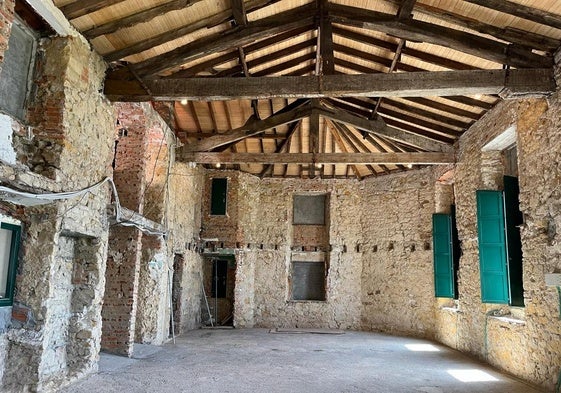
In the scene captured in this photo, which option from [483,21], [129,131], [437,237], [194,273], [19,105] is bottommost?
[194,273]

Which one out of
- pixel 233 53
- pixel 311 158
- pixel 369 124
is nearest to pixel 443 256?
pixel 369 124

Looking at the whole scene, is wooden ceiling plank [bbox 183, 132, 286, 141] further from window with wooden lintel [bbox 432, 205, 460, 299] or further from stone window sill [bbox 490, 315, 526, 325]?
stone window sill [bbox 490, 315, 526, 325]

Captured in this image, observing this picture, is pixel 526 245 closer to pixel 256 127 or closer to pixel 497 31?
pixel 497 31

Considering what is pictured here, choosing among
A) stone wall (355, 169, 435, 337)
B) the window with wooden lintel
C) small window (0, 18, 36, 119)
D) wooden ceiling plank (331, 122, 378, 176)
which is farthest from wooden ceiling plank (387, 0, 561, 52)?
stone wall (355, 169, 435, 337)

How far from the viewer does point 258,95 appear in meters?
6.04

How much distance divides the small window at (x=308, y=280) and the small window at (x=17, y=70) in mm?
9154

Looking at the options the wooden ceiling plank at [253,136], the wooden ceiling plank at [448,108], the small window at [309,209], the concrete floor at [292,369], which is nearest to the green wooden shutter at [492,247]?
the concrete floor at [292,369]

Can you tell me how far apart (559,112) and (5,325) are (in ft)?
22.1

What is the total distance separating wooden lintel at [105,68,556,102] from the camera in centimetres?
551

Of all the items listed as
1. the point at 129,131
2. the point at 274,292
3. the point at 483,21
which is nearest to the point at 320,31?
the point at 483,21

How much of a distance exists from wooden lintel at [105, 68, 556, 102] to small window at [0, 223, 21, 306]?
2.28m

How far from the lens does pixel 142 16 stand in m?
5.24

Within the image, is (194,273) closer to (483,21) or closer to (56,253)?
(56,253)

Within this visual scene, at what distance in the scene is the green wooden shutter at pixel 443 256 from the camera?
945 cm
